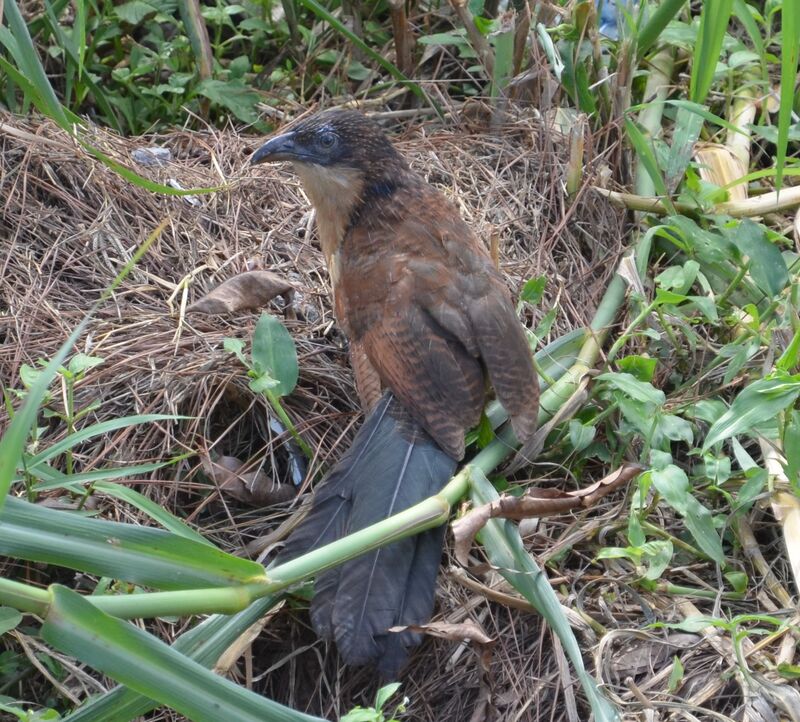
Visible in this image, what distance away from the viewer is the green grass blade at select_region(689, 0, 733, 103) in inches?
103

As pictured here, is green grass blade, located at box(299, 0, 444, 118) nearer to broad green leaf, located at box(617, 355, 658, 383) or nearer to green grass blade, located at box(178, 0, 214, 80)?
green grass blade, located at box(178, 0, 214, 80)

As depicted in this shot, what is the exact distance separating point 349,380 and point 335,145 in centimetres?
78

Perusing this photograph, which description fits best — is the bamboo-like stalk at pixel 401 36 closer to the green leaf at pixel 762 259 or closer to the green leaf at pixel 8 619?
the green leaf at pixel 762 259

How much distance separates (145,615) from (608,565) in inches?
53.2

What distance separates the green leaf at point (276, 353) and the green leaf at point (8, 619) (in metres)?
0.94

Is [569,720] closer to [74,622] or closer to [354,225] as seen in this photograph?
[74,622]

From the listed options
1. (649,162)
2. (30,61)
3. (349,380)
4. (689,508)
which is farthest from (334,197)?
(689,508)

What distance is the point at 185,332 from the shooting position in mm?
3398

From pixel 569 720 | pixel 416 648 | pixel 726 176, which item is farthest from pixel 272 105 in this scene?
pixel 569 720

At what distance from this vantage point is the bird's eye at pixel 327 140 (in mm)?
3527

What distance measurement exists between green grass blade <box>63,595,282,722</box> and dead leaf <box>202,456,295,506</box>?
1.75 feet

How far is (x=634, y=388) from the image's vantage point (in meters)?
2.93

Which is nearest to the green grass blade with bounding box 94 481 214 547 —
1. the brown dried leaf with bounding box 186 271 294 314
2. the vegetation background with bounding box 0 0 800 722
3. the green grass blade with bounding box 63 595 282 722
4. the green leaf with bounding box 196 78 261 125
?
the vegetation background with bounding box 0 0 800 722

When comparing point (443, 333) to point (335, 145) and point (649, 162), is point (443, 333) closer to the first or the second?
point (335, 145)
